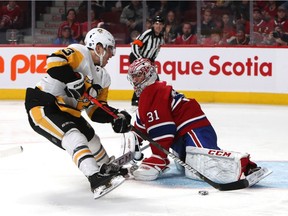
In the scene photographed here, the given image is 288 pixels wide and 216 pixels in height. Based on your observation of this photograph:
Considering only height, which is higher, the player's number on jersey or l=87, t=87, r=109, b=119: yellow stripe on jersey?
l=87, t=87, r=109, b=119: yellow stripe on jersey

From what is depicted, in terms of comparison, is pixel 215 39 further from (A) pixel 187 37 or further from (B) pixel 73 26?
(B) pixel 73 26

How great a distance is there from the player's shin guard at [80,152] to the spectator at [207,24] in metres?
5.69

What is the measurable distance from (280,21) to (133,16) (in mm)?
1835

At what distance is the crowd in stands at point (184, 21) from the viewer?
9.59m

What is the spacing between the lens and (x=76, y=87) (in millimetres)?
4246

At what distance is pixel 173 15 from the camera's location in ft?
32.8

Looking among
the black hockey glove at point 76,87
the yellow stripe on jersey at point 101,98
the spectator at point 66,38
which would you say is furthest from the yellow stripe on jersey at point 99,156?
the spectator at point 66,38

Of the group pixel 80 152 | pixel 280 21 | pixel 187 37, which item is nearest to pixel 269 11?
pixel 280 21

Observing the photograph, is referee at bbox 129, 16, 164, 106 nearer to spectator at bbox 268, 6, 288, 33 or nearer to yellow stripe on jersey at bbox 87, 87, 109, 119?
spectator at bbox 268, 6, 288, 33

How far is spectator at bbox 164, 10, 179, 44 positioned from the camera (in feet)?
32.5

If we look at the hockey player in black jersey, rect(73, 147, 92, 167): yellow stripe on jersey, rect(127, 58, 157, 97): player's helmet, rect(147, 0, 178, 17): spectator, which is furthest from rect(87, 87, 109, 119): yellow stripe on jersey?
rect(147, 0, 178, 17): spectator

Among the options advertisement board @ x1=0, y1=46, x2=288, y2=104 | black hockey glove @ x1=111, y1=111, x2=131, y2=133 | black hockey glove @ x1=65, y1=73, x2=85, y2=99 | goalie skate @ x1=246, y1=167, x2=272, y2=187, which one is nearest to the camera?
black hockey glove @ x1=65, y1=73, x2=85, y2=99

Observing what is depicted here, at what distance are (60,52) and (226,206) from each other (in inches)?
48.3

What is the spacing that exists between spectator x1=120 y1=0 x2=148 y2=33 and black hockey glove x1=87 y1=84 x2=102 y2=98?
18.0 feet
